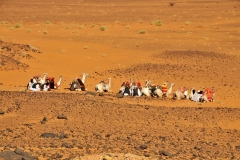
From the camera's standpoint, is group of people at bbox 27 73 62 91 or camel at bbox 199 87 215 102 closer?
camel at bbox 199 87 215 102

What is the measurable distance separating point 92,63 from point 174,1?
71.8m

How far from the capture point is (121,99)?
67.5 ft

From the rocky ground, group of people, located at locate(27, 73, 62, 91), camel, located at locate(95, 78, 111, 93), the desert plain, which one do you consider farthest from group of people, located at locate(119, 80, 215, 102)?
group of people, located at locate(27, 73, 62, 91)

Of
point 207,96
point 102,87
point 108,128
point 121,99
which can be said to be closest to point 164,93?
point 207,96

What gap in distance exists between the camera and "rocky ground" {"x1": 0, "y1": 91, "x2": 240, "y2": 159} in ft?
41.8

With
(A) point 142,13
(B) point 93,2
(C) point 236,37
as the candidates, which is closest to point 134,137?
(C) point 236,37

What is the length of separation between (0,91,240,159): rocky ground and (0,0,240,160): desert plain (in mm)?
28

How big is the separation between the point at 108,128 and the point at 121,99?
16.7 feet

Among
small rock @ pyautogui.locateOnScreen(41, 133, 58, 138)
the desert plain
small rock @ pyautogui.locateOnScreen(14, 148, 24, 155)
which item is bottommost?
small rock @ pyautogui.locateOnScreen(14, 148, 24, 155)

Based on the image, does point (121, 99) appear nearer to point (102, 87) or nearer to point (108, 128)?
point (102, 87)

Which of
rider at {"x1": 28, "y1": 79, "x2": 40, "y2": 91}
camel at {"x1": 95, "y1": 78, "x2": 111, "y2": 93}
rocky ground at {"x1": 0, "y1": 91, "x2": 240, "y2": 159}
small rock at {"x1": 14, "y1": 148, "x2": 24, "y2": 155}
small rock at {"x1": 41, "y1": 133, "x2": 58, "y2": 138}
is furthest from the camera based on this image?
camel at {"x1": 95, "y1": 78, "x2": 111, "y2": 93}

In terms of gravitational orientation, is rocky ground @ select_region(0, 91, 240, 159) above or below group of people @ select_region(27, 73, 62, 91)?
below

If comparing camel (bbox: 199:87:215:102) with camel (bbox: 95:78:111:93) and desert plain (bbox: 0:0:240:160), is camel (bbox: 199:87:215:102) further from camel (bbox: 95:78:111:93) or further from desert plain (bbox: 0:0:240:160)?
camel (bbox: 95:78:111:93)

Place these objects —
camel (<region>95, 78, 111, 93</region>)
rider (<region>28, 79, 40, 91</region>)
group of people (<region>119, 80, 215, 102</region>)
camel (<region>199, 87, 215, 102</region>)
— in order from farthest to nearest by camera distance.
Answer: camel (<region>95, 78, 111, 93</region>) → rider (<region>28, 79, 40, 91</region>) → group of people (<region>119, 80, 215, 102</region>) → camel (<region>199, 87, 215, 102</region>)
